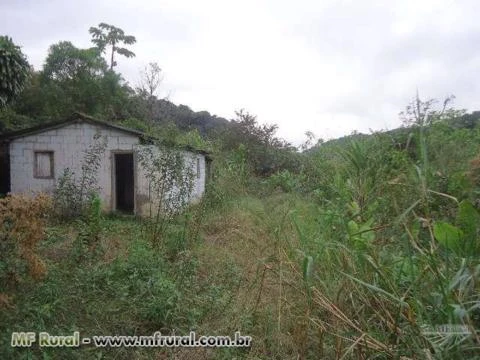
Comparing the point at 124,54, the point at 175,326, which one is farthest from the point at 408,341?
the point at 124,54

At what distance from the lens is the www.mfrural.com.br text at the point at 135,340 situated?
292 centimetres

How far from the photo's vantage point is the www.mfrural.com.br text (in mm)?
2920

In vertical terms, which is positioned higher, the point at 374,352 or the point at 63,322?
the point at 374,352

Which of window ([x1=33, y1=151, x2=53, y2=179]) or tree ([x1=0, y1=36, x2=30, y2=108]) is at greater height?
tree ([x1=0, y1=36, x2=30, y2=108])

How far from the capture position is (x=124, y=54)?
22.1 metres

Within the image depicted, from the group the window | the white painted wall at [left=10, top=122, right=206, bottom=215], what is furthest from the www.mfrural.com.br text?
the window

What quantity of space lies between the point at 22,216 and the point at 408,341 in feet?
9.82

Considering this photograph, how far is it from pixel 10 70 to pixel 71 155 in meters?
4.10

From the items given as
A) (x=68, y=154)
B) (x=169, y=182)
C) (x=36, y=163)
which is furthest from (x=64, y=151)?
(x=169, y=182)

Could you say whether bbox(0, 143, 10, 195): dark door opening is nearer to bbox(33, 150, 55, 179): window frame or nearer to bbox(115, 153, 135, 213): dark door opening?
bbox(33, 150, 55, 179): window frame

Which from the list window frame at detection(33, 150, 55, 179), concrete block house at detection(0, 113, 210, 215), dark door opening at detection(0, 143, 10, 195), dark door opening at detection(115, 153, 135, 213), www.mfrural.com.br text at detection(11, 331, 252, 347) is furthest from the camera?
dark door opening at detection(115, 153, 135, 213)

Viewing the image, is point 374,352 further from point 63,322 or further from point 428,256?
point 63,322

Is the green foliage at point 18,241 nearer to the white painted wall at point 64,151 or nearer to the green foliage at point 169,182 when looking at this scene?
the green foliage at point 169,182

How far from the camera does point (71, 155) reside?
9.95 metres
